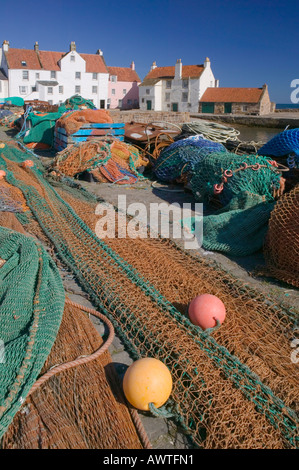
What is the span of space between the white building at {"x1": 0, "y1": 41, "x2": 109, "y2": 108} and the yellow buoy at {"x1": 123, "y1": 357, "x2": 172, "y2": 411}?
171ft

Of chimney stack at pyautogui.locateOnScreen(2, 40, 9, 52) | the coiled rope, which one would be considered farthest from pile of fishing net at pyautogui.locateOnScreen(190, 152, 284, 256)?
chimney stack at pyautogui.locateOnScreen(2, 40, 9, 52)

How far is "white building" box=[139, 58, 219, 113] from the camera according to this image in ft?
169

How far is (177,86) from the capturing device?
173ft

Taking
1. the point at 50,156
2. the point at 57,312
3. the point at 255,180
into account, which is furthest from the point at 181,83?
the point at 57,312

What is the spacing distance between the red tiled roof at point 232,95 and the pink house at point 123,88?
1273 centimetres

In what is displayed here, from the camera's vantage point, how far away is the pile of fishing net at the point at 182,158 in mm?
7355

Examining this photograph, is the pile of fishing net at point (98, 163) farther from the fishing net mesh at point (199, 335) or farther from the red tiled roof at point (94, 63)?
the red tiled roof at point (94, 63)

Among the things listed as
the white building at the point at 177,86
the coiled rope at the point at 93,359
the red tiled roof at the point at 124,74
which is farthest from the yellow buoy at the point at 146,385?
the red tiled roof at the point at 124,74

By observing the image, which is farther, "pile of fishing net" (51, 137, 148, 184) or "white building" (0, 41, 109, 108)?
"white building" (0, 41, 109, 108)

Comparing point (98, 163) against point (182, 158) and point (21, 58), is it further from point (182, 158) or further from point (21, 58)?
point (21, 58)

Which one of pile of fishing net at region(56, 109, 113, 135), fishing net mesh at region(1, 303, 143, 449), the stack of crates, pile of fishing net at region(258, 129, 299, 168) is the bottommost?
fishing net mesh at region(1, 303, 143, 449)

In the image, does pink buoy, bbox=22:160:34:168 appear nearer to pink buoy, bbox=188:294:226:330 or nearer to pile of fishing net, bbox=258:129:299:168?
pile of fishing net, bbox=258:129:299:168

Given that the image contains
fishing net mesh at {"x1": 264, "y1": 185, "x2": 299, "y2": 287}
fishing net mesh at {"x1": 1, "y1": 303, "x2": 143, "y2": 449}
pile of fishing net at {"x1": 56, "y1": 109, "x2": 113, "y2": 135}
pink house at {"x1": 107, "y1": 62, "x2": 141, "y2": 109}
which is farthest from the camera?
pink house at {"x1": 107, "y1": 62, "x2": 141, "y2": 109}

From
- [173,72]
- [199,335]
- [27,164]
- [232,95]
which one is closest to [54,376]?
[199,335]
